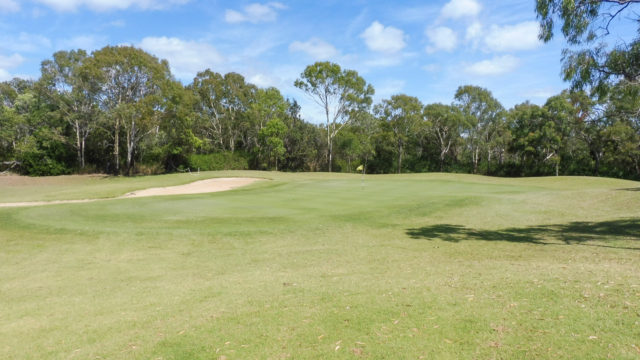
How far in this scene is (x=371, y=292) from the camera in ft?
21.8

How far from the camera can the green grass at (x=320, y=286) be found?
4.75 m

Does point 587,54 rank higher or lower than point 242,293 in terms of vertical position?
higher

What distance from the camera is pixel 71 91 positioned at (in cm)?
4756

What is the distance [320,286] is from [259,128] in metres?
57.2

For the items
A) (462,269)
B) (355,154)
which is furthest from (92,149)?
(462,269)

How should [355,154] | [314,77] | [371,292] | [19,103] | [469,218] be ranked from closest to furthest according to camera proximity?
[371,292] → [469,218] → [19,103] → [314,77] → [355,154]

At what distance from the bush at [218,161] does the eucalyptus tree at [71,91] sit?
1301 cm

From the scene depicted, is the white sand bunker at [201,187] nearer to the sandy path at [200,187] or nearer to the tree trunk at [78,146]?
the sandy path at [200,187]

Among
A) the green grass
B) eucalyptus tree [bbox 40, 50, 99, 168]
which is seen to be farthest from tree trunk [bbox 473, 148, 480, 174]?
eucalyptus tree [bbox 40, 50, 99, 168]

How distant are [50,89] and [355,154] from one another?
143ft

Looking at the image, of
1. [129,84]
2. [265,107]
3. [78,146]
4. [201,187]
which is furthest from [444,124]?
[78,146]

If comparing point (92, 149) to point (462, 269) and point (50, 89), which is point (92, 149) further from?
point (462, 269)

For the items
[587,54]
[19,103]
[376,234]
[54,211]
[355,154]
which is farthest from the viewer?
[355,154]

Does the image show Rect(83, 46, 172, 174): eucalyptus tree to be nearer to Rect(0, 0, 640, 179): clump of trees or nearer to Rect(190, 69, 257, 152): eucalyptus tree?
Rect(0, 0, 640, 179): clump of trees
